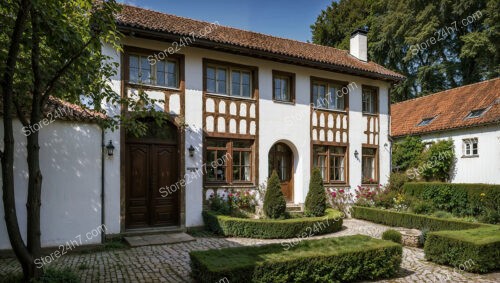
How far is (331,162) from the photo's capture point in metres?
14.1

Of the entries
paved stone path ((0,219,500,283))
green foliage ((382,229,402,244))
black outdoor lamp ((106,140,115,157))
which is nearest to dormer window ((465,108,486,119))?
paved stone path ((0,219,500,283))

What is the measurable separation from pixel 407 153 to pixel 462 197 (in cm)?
481

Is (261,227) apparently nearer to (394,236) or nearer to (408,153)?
(394,236)

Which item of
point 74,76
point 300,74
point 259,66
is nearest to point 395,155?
point 300,74

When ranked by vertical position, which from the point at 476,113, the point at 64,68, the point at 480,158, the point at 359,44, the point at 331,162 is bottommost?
the point at 331,162

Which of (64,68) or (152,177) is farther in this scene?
(152,177)

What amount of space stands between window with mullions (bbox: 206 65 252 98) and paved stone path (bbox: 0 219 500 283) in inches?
209

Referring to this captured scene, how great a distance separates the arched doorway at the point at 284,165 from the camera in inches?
520

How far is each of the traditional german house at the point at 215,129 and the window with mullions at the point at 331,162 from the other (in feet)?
0.14

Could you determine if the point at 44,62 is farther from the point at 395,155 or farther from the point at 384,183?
the point at 395,155

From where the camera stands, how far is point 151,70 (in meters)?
10.5

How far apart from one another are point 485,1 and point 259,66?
2081 cm

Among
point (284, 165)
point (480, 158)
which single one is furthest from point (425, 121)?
point (284, 165)

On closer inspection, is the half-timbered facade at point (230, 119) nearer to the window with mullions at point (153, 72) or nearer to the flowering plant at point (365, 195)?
the window with mullions at point (153, 72)
